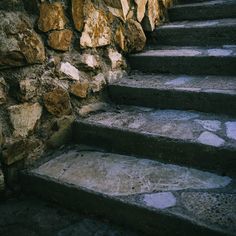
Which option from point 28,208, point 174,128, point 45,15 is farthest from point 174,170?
point 45,15

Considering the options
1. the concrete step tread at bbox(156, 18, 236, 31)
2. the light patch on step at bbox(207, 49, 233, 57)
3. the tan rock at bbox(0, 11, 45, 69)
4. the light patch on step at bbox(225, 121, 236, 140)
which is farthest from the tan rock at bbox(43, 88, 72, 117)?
the concrete step tread at bbox(156, 18, 236, 31)

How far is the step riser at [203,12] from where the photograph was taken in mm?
3361

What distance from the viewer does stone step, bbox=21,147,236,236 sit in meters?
1.60

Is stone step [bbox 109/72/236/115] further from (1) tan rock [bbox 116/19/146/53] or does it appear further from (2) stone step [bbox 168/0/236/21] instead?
(2) stone step [bbox 168/0/236/21]

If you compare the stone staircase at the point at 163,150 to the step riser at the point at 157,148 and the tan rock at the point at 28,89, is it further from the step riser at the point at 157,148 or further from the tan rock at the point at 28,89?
the tan rock at the point at 28,89

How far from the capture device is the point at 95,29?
8.45 feet

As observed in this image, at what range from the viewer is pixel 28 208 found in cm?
203

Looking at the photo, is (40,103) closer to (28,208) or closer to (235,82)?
(28,208)

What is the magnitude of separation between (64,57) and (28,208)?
1.09 meters

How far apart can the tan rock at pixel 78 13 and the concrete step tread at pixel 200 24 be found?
108 centimetres

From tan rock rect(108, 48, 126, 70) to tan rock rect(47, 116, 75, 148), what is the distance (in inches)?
25.4

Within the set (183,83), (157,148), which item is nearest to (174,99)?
(183,83)

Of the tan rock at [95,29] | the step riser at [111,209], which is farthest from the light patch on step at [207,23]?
the step riser at [111,209]

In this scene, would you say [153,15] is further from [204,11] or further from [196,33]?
[204,11]
